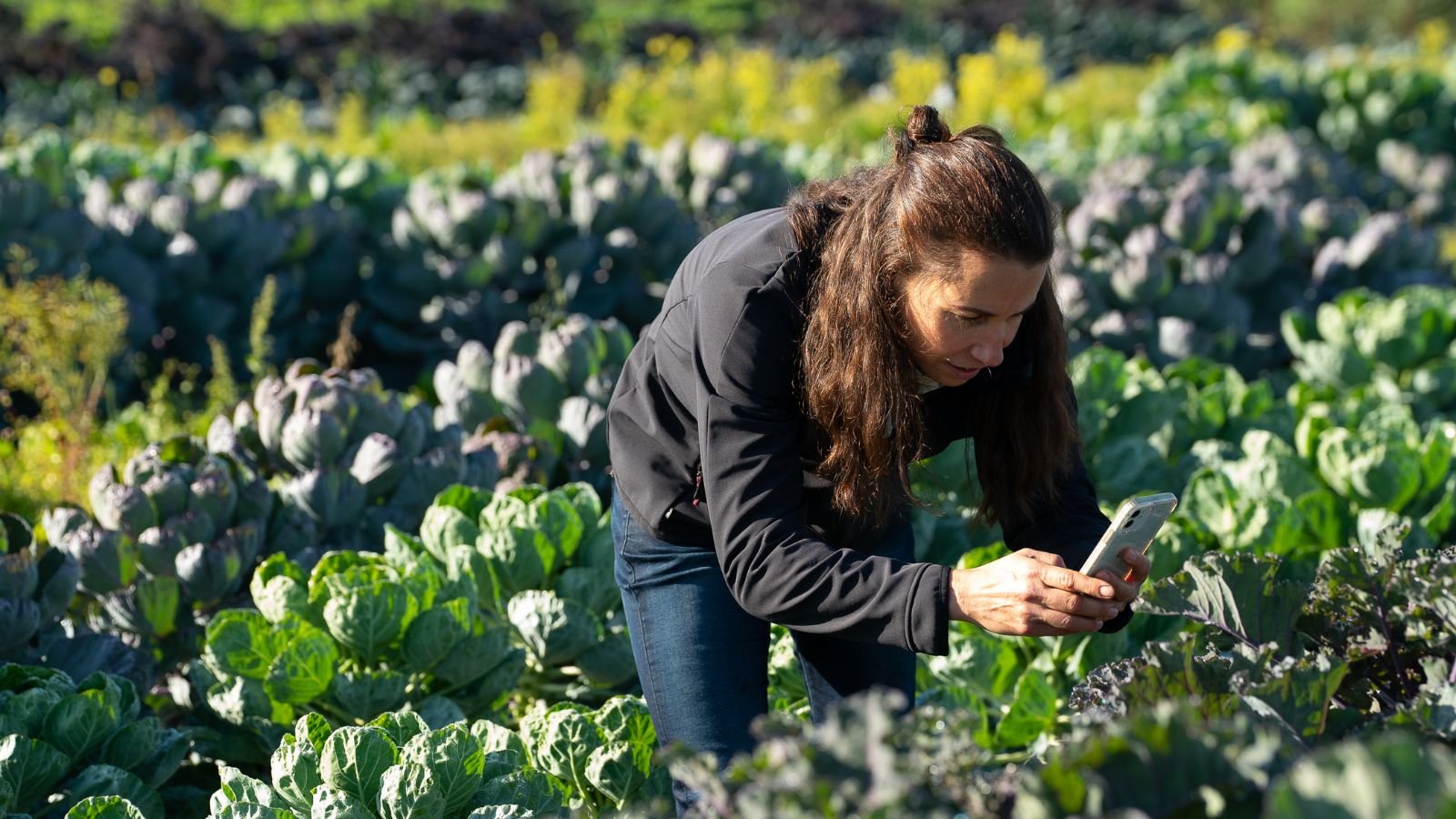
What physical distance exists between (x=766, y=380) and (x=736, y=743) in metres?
0.61

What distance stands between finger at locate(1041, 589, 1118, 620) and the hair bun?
2.01ft

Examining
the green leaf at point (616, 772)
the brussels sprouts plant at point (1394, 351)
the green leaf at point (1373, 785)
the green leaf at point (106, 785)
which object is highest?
the green leaf at point (1373, 785)

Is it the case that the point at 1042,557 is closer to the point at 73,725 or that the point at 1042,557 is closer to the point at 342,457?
the point at 73,725

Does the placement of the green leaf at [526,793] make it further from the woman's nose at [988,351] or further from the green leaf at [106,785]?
the woman's nose at [988,351]

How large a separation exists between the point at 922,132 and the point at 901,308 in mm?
243

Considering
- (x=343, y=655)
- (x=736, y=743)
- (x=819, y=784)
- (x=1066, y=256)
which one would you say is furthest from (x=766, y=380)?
(x=1066, y=256)

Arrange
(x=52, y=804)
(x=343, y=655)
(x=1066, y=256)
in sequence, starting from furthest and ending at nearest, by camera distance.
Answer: (x=1066, y=256)
(x=343, y=655)
(x=52, y=804)

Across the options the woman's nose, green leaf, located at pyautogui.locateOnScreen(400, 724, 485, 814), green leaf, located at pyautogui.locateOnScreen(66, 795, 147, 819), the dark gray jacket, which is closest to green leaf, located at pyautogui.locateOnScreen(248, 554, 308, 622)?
green leaf, located at pyautogui.locateOnScreen(66, 795, 147, 819)

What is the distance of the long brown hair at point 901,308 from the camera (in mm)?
1912

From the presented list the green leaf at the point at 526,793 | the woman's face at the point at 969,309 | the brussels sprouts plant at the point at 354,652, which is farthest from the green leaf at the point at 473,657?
the woman's face at the point at 969,309

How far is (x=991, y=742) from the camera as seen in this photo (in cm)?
306

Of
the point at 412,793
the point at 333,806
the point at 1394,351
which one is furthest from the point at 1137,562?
the point at 1394,351

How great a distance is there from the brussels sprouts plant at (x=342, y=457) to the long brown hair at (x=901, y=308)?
1.60m

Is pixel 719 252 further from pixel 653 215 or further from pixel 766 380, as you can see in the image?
pixel 653 215
